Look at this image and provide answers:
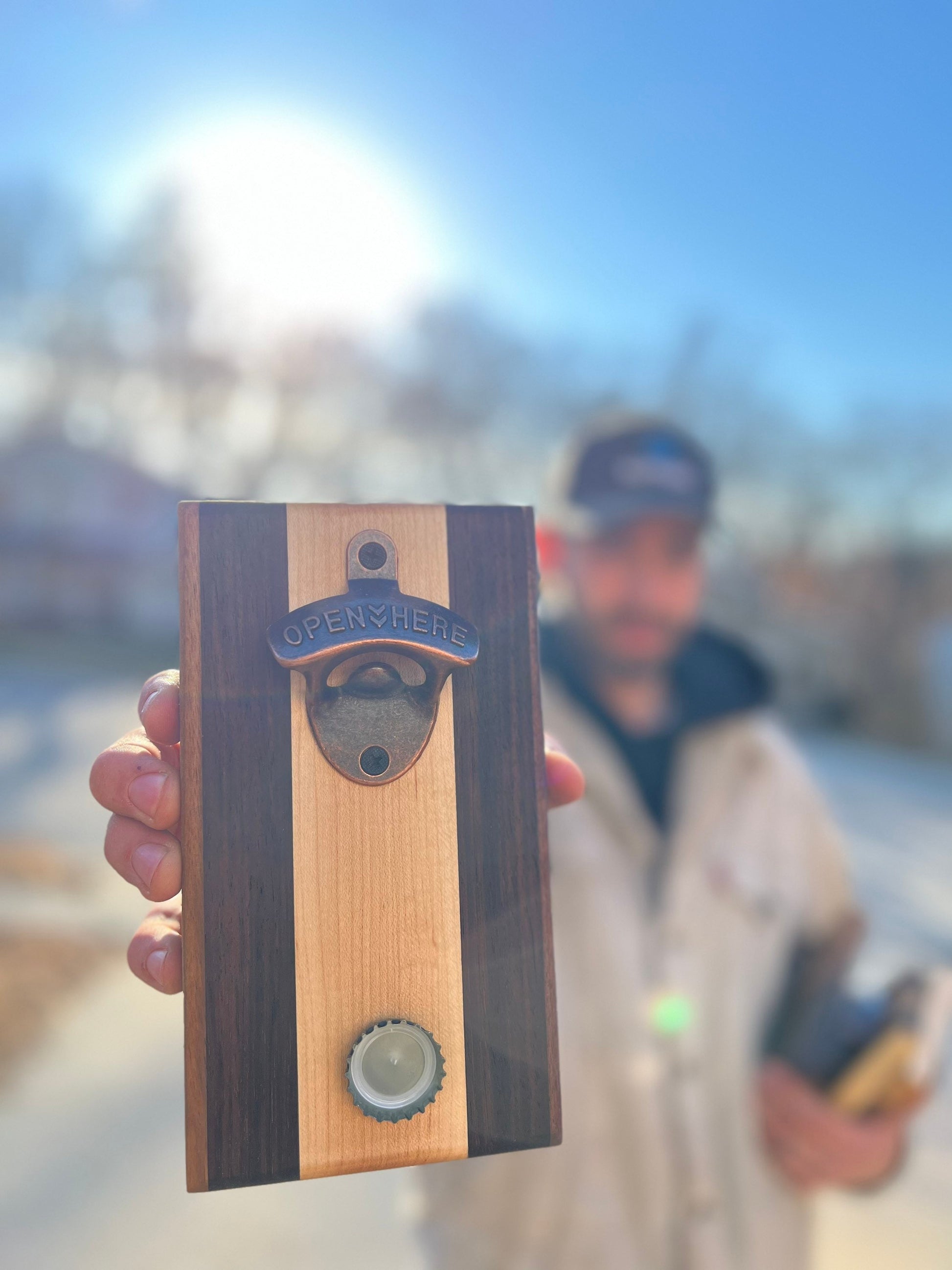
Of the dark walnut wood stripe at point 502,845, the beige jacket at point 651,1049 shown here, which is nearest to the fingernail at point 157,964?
the dark walnut wood stripe at point 502,845

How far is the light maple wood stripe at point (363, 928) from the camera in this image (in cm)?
68

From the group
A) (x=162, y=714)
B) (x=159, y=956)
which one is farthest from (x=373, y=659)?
(x=159, y=956)

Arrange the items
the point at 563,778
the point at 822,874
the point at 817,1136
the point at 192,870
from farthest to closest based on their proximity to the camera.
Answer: the point at 822,874
the point at 817,1136
the point at 563,778
the point at 192,870

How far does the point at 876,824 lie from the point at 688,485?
178 inches

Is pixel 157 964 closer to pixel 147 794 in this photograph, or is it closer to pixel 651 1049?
pixel 147 794

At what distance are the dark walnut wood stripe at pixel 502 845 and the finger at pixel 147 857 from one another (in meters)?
0.21

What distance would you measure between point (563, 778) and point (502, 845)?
0.09 m

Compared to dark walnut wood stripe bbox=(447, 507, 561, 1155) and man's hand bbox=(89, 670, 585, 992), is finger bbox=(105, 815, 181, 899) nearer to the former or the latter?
man's hand bbox=(89, 670, 585, 992)

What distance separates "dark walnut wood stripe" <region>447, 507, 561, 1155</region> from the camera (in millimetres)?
702

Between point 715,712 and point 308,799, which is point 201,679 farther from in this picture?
point 715,712

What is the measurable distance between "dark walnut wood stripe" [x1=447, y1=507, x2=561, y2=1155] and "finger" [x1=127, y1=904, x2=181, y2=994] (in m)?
0.22

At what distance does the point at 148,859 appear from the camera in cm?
68

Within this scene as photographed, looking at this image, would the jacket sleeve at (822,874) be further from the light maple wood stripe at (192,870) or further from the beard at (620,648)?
the light maple wood stripe at (192,870)

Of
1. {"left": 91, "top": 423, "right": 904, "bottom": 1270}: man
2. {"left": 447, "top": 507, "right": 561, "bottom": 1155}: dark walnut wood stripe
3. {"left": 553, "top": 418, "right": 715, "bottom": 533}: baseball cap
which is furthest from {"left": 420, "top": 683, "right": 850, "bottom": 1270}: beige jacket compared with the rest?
{"left": 447, "top": 507, "right": 561, "bottom": 1155}: dark walnut wood stripe
